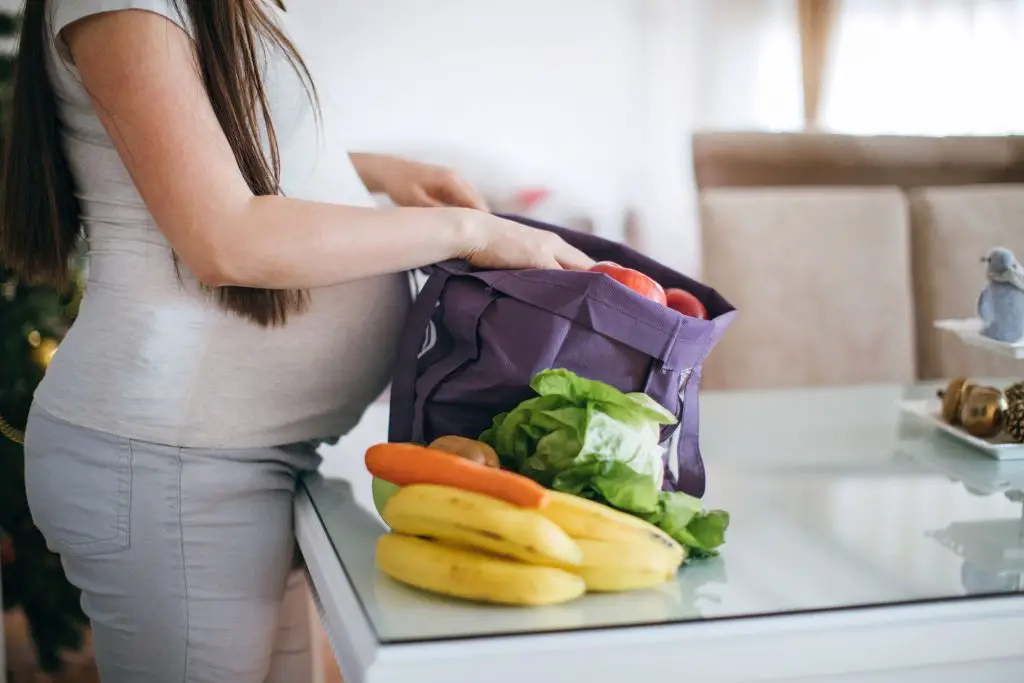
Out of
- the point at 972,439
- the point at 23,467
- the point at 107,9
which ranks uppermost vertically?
the point at 107,9

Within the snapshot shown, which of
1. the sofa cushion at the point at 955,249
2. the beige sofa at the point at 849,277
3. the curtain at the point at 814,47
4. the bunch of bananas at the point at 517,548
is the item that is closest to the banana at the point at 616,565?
the bunch of bananas at the point at 517,548

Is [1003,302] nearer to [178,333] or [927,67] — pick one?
[178,333]

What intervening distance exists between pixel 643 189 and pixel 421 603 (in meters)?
3.09

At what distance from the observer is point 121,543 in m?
0.96

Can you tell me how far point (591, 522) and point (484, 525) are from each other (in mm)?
82

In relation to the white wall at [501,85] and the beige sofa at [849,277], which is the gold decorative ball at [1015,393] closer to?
the beige sofa at [849,277]

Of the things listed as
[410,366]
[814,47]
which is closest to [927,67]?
[814,47]

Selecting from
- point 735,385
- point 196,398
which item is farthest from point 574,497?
point 735,385

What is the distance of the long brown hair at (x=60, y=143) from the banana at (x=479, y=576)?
34 cm

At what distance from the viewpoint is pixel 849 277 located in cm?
190

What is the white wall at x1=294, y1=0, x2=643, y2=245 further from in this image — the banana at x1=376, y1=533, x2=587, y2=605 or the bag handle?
the banana at x1=376, y1=533, x2=587, y2=605

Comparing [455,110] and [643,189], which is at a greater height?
[455,110]

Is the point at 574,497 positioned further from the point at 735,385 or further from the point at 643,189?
the point at 643,189

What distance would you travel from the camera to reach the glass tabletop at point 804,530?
0.69m
